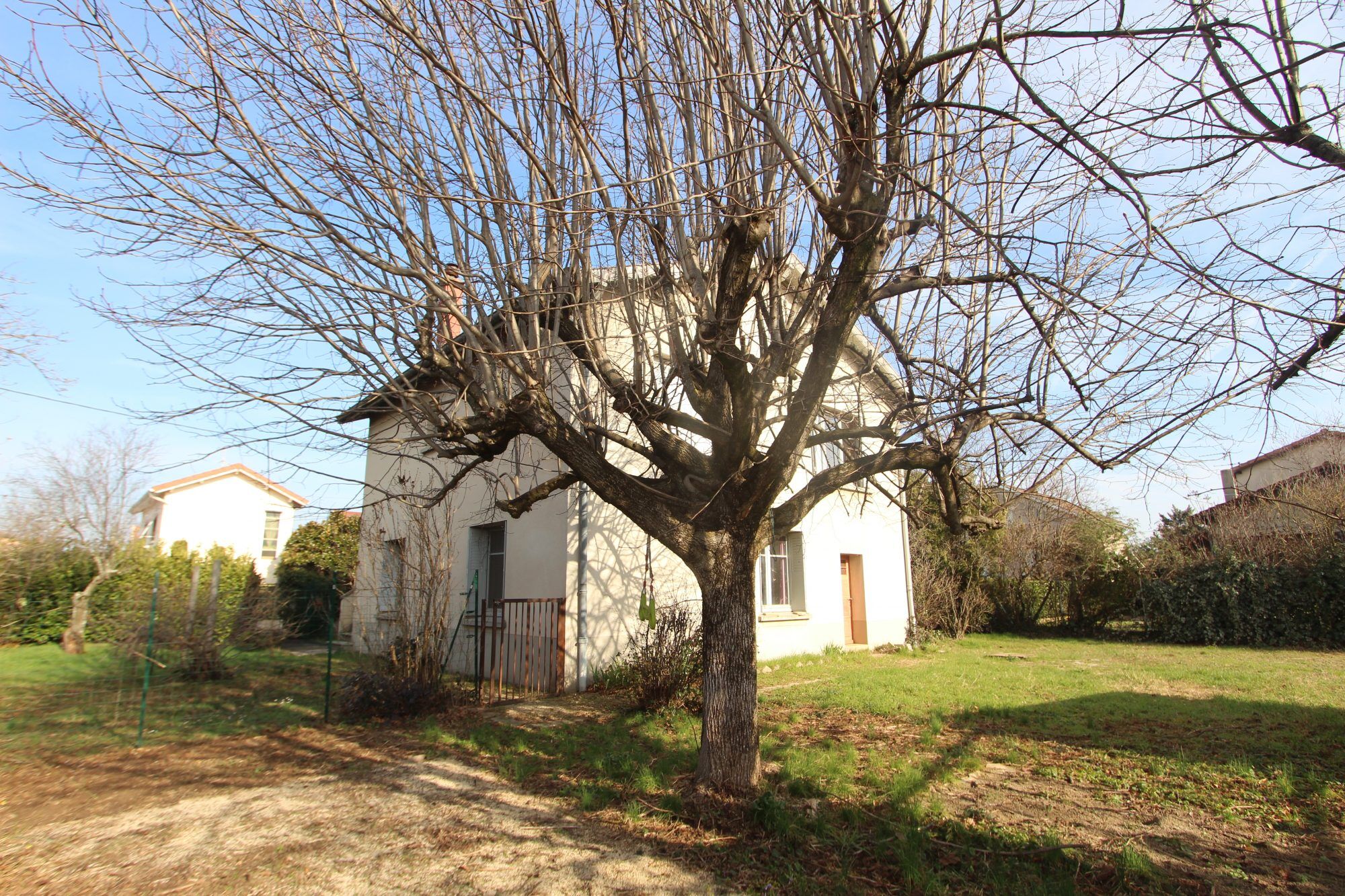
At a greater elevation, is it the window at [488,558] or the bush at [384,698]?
the window at [488,558]

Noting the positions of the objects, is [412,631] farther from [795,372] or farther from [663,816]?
[795,372]

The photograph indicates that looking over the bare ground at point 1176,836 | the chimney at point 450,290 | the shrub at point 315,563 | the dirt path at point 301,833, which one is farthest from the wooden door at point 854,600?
the shrub at point 315,563

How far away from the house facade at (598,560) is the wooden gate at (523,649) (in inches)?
7.0

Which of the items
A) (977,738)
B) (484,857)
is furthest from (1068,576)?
(484,857)

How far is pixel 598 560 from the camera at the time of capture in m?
9.70

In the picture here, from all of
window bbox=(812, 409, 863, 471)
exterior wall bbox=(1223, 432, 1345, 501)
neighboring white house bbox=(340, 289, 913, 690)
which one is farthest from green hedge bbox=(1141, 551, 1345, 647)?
exterior wall bbox=(1223, 432, 1345, 501)

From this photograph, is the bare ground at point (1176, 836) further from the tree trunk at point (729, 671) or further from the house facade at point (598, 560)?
the house facade at point (598, 560)


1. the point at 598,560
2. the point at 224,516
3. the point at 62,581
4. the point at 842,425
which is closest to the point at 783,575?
the point at 598,560

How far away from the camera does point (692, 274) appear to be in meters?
5.19

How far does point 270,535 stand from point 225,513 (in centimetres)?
183

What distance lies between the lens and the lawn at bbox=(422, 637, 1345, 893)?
3.89 meters

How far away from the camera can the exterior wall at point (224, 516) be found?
921 inches

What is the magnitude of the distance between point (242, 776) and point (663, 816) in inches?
151

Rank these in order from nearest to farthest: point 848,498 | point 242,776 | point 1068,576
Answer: point 242,776, point 848,498, point 1068,576
